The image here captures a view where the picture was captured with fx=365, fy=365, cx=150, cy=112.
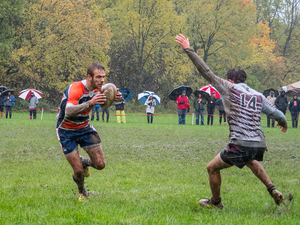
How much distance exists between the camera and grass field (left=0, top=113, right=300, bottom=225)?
4.52 metres

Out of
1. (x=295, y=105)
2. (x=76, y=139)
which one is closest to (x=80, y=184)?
(x=76, y=139)

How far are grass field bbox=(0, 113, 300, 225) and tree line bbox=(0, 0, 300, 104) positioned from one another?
26.8m

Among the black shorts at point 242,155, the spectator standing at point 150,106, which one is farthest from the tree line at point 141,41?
the black shorts at point 242,155

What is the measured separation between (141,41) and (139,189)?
4159cm

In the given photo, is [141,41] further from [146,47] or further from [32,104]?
[32,104]

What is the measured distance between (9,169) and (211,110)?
18.3 meters

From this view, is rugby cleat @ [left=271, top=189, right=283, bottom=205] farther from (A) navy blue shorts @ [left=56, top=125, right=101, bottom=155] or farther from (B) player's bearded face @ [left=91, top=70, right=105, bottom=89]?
(B) player's bearded face @ [left=91, top=70, right=105, bottom=89]

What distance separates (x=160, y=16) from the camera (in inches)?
1722

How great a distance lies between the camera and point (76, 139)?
17.6 ft

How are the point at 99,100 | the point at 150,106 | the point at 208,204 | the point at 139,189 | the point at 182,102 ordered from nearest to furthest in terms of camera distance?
the point at 99,100, the point at 208,204, the point at 139,189, the point at 182,102, the point at 150,106

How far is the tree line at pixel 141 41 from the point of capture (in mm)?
35812

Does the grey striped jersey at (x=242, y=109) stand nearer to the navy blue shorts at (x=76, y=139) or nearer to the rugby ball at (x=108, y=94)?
the rugby ball at (x=108, y=94)

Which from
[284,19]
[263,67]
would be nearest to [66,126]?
[263,67]

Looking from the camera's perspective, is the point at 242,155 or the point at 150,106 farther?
the point at 150,106
